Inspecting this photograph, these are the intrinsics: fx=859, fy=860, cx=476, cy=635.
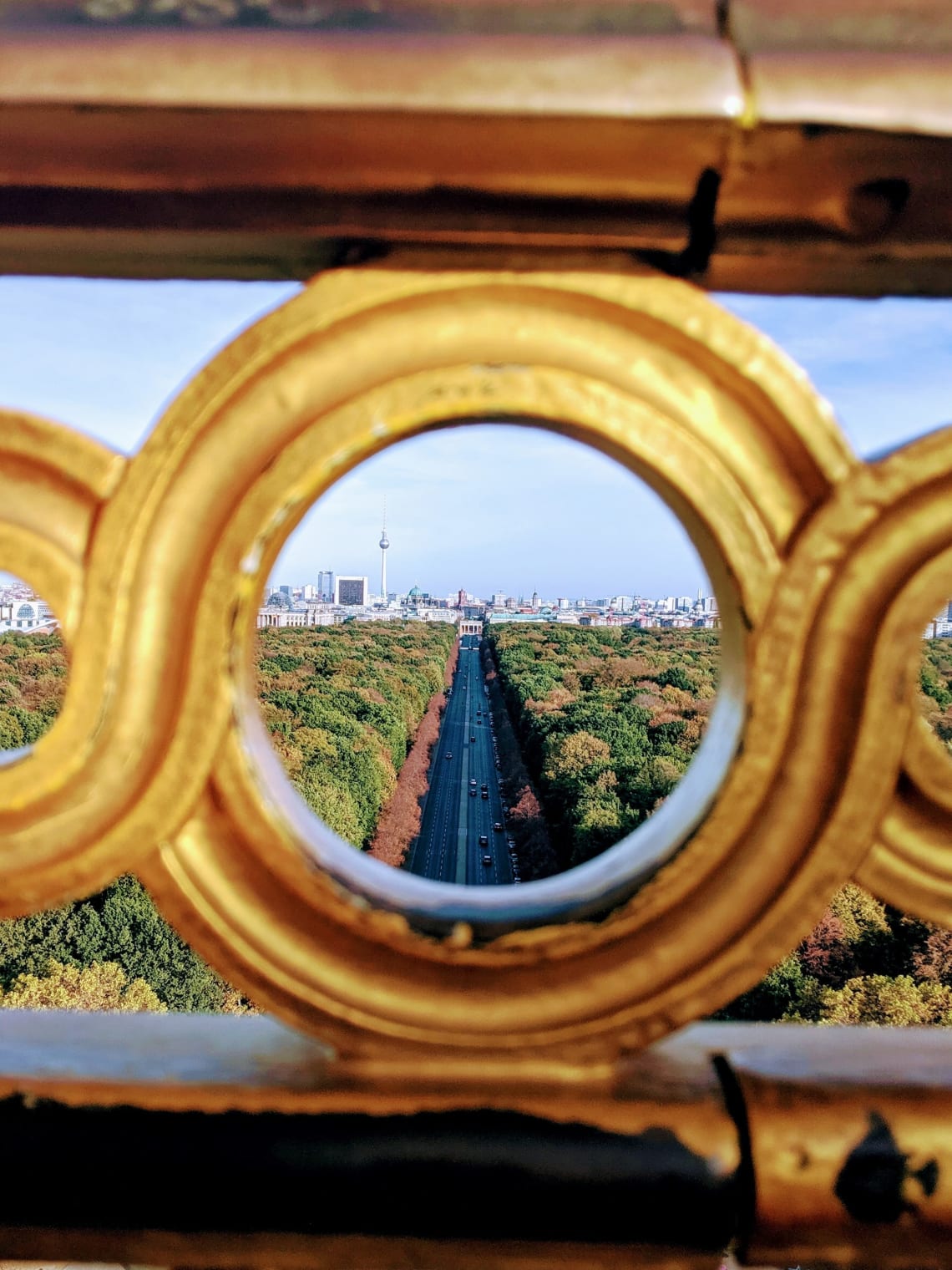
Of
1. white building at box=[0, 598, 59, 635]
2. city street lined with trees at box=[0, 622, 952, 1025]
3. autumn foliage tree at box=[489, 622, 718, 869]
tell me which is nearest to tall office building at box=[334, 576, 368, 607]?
city street lined with trees at box=[0, 622, 952, 1025]

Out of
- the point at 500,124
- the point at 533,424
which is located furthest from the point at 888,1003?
the point at 500,124

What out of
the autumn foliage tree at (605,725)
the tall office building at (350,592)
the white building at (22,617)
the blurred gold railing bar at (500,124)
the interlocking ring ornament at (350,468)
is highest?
the tall office building at (350,592)

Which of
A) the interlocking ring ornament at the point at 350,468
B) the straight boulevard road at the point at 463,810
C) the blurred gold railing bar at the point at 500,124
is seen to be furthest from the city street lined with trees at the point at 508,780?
the blurred gold railing bar at the point at 500,124

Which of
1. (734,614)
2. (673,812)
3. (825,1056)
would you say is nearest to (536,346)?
(734,614)

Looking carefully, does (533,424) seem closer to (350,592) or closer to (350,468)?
(350,468)

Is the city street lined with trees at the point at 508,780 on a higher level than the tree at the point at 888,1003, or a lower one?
higher

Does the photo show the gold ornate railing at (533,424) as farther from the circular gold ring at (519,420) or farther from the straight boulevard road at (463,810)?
the straight boulevard road at (463,810)

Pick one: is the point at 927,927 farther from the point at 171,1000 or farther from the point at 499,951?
the point at 499,951
